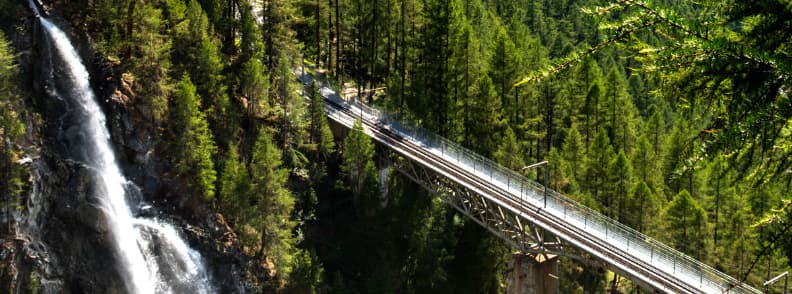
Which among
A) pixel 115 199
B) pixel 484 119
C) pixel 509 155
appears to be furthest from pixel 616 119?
pixel 115 199

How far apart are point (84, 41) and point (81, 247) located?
11248 mm

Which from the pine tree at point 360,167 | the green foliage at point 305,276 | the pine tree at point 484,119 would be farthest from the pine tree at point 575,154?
the green foliage at point 305,276

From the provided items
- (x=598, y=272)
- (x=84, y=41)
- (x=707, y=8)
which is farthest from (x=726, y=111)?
(x=598, y=272)

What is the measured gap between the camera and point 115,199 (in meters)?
40.4

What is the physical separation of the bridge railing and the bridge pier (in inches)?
104

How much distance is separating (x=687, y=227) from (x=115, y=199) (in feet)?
116

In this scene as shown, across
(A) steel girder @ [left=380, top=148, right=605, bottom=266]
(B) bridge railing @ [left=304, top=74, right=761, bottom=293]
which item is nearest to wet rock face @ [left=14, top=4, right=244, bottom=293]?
(A) steel girder @ [left=380, top=148, right=605, bottom=266]

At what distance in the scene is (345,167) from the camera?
48125 mm

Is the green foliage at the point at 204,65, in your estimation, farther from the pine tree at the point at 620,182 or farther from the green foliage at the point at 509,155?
the pine tree at the point at 620,182

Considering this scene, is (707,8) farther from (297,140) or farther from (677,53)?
(297,140)

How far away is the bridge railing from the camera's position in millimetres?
36747

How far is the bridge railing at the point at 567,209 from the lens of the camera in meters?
36.7

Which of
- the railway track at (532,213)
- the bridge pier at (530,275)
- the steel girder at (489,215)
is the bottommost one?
the bridge pier at (530,275)

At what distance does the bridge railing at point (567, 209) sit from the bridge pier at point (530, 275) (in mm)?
2639
